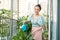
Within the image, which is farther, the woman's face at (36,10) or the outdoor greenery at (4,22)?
the woman's face at (36,10)

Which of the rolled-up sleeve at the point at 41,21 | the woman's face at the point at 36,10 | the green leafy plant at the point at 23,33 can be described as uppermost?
Answer: the woman's face at the point at 36,10

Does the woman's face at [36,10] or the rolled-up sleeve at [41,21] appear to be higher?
the woman's face at [36,10]

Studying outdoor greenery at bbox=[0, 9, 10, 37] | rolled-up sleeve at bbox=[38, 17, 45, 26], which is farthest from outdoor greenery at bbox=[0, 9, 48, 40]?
rolled-up sleeve at bbox=[38, 17, 45, 26]

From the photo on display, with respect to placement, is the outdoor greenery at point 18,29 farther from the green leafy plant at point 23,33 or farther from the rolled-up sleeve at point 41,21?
the rolled-up sleeve at point 41,21

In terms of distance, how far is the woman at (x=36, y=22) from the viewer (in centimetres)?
402

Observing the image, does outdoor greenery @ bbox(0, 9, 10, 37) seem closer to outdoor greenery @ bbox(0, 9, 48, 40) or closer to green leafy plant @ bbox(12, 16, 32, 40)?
outdoor greenery @ bbox(0, 9, 48, 40)

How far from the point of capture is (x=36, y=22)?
13.3ft

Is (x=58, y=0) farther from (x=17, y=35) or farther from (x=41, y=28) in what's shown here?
(x=17, y=35)

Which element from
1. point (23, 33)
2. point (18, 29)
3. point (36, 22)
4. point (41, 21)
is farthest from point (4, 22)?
point (41, 21)

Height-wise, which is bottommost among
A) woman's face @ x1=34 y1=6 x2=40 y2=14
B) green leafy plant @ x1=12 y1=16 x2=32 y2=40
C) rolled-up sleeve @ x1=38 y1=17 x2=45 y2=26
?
green leafy plant @ x1=12 y1=16 x2=32 y2=40

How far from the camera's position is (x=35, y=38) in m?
4.07

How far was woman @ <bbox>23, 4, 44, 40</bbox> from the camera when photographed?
4.02 metres

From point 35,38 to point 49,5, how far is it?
82 cm

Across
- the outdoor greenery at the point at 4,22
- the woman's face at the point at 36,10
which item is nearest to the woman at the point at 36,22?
the woman's face at the point at 36,10
